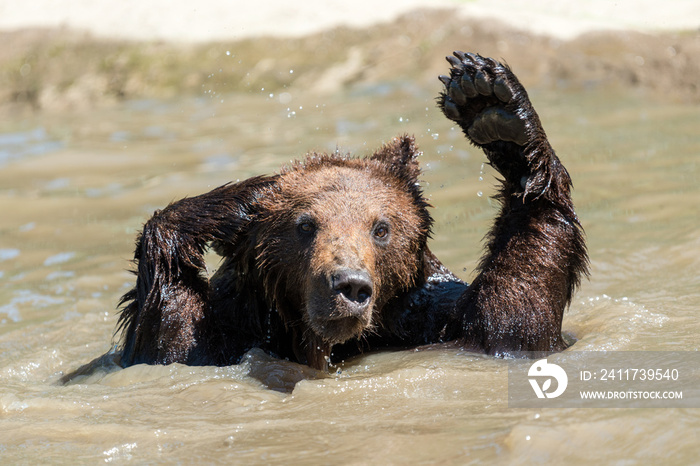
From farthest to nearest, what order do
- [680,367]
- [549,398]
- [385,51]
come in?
[385,51], [680,367], [549,398]

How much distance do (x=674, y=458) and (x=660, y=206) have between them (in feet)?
18.8

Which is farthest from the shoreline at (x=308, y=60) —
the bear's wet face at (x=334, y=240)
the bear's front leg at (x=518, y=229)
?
the bear's wet face at (x=334, y=240)

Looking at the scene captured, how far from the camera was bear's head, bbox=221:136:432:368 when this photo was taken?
4613 mm

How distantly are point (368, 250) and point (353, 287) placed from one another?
18.7 inches

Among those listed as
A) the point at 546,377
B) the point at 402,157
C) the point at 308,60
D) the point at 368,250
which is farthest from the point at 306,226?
the point at 308,60

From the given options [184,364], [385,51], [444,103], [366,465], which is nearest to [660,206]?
[444,103]

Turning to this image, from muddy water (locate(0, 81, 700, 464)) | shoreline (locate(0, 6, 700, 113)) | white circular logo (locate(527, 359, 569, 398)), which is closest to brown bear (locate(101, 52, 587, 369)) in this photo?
muddy water (locate(0, 81, 700, 464))

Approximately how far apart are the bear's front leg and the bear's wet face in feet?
1.66

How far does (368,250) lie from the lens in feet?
15.7

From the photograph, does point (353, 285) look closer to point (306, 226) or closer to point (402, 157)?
point (306, 226)

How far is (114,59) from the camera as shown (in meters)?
16.5

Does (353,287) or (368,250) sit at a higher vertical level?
(368,250)

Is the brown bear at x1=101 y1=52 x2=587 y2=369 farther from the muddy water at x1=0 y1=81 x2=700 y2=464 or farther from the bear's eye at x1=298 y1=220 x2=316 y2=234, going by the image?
the muddy water at x1=0 y1=81 x2=700 y2=464

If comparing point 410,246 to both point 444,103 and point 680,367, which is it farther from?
point 680,367
